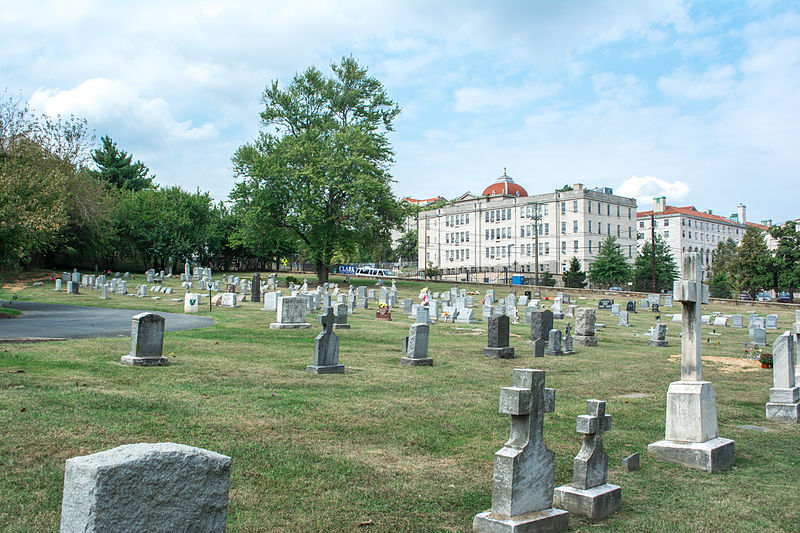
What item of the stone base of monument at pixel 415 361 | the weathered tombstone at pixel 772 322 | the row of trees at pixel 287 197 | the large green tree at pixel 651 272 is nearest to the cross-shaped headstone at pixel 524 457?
the stone base of monument at pixel 415 361

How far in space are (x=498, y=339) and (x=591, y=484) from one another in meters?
9.59

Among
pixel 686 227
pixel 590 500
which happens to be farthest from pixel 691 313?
pixel 686 227

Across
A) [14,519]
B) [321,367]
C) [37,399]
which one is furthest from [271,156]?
[14,519]

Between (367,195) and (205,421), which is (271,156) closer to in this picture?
(367,195)

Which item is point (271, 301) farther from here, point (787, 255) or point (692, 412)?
point (787, 255)

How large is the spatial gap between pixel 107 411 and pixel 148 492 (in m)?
5.37

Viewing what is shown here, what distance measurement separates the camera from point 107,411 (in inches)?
278

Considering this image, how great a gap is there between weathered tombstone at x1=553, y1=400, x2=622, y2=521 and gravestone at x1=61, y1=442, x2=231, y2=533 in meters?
3.66

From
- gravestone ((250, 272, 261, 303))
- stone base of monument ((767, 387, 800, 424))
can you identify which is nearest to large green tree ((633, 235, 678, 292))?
gravestone ((250, 272, 261, 303))

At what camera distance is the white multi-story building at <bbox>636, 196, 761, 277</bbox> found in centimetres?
10300

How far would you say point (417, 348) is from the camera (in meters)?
12.9

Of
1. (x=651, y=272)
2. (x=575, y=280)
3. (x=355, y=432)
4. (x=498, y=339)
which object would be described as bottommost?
(x=355, y=432)

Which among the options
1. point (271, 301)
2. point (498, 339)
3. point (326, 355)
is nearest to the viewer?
point (326, 355)

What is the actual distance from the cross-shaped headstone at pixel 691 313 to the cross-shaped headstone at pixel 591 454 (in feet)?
8.67
